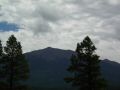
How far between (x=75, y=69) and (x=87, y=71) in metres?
1.76

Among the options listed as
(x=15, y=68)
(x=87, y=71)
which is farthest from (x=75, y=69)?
(x=15, y=68)

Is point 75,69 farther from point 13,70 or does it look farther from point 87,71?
point 13,70

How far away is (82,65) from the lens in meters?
47.8

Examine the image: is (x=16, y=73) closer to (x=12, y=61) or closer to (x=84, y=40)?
(x=12, y=61)

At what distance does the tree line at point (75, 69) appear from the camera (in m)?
46.8

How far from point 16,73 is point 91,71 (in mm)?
10661

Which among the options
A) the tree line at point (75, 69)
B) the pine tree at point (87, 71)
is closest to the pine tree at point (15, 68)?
the tree line at point (75, 69)

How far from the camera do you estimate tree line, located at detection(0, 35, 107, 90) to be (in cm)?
4681

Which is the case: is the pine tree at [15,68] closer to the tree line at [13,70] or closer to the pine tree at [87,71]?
the tree line at [13,70]

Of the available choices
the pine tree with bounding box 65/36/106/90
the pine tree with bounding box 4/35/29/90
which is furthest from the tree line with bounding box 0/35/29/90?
the pine tree with bounding box 65/36/106/90

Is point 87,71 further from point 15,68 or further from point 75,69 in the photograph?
point 15,68

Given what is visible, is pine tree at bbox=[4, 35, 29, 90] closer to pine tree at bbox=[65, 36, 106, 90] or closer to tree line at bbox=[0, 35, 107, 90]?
tree line at bbox=[0, 35, 107, 90]

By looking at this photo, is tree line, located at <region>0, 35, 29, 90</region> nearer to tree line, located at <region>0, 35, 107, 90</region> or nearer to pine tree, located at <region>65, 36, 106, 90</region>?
tree line, located at <region>0, 35, 107, 90</region>

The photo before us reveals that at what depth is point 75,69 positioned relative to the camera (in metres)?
48.0
